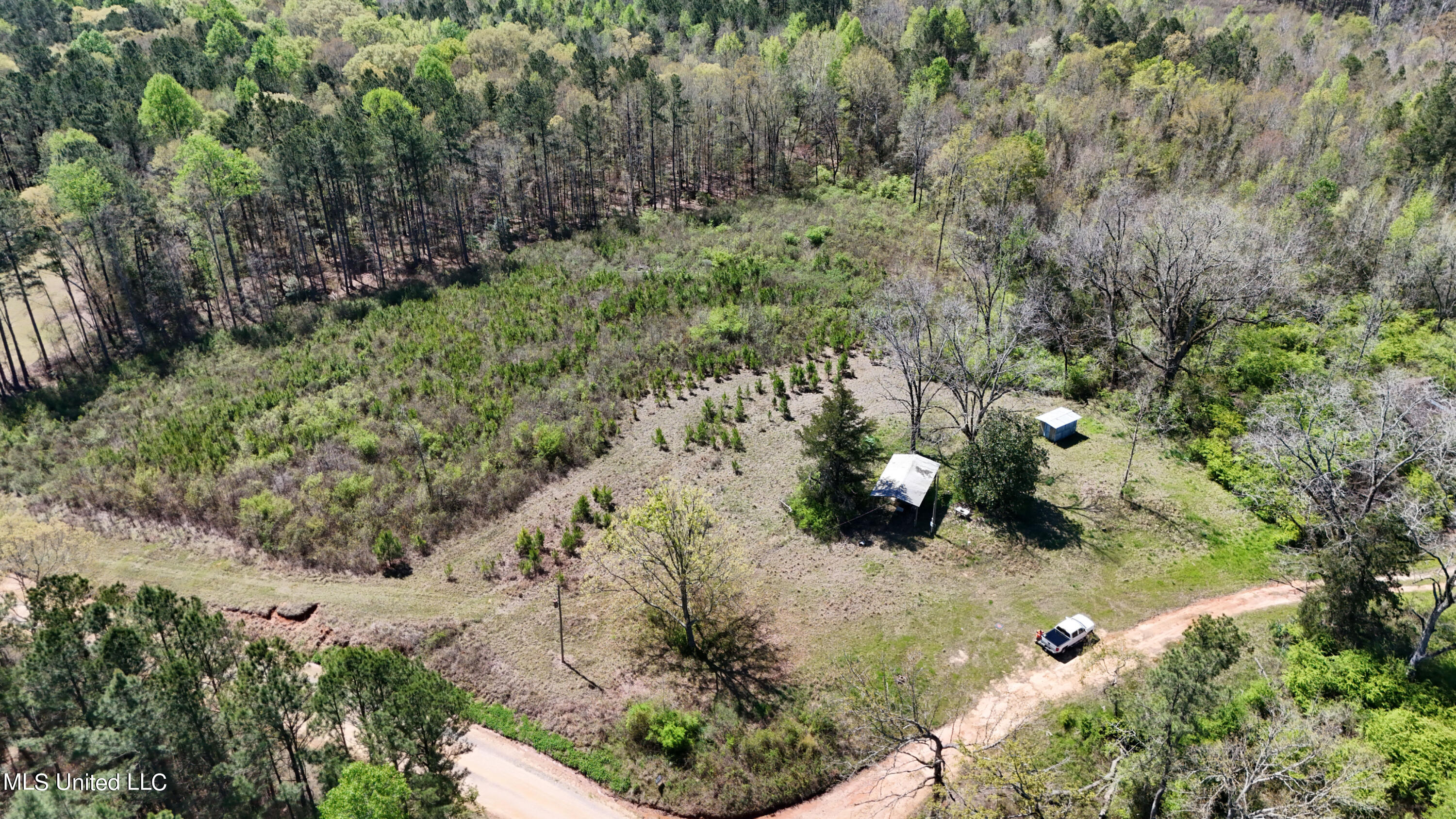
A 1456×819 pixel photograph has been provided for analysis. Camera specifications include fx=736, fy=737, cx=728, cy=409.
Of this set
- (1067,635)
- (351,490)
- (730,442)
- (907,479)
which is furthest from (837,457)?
(351,490)

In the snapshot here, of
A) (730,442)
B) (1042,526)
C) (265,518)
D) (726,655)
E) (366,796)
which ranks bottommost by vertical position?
(726,655)

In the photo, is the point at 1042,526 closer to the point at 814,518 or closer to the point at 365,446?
the point at 814,518

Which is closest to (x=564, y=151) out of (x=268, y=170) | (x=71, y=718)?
(x=268, y=170)

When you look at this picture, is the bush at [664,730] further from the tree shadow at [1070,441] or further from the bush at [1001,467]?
the tree shadow at [1070,441]

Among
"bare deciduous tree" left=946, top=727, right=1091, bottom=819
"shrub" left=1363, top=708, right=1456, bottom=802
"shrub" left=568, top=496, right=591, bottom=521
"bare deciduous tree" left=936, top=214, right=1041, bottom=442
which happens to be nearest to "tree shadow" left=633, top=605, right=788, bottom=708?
"shrub" left=568, top=496, right=591, bottom=521

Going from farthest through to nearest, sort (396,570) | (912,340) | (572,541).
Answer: (912,340) < (572,541) < (396,570)

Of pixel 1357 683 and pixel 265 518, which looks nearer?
pixel 1357 683

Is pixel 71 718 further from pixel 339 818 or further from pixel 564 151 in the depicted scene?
pixel 564 151
